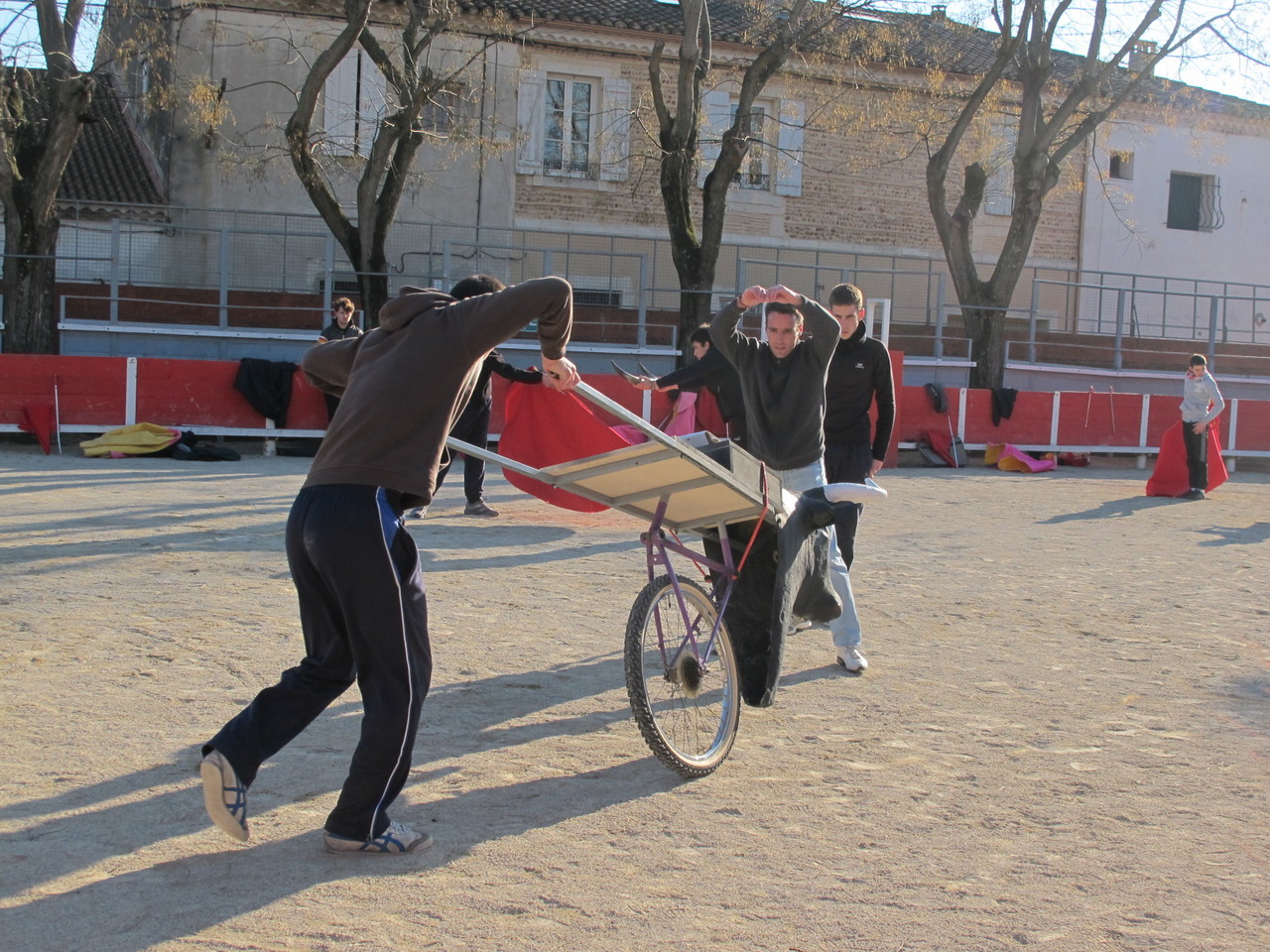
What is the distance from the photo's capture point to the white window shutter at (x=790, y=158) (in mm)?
29594

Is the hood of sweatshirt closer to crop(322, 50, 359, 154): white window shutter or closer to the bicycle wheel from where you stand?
the bicycle wheel

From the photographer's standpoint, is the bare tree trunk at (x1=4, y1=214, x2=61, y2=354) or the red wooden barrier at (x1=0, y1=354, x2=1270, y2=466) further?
the bare tree trunk at (x1=4, y1=214, x2=61, y2=354)

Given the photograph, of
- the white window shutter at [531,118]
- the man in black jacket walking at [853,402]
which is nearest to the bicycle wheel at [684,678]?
the man in black jacket walking at [853,402]

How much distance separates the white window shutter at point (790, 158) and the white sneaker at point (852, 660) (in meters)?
24.9

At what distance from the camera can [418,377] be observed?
3564 millimetres

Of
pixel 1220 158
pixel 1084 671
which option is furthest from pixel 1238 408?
pixel 1084 671

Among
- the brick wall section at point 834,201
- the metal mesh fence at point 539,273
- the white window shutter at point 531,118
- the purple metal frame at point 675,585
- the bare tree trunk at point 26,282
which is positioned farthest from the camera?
the brick wall section at point 834,201

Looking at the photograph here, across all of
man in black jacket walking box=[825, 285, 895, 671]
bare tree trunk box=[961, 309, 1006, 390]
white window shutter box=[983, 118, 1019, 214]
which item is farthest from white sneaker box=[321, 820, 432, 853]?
white window shutter box=[983, 118, 1019, 214]

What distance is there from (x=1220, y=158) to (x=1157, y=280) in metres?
3.87

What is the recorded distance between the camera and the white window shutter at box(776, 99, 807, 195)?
1165 inches

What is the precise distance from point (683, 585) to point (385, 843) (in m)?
1.44

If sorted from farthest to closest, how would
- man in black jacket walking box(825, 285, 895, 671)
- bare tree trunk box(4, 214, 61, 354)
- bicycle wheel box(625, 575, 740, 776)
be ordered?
bare tree trunk box(4, 214, 61, 354)
man in black jacket walking box(825, 285, 895, 671)
bicycle wheel box(625, 575, 740, 776)

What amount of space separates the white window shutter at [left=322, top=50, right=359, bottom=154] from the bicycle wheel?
23.8m

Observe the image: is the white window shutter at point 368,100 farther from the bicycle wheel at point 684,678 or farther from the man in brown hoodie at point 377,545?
the man in brown hoodie at point 377,545
